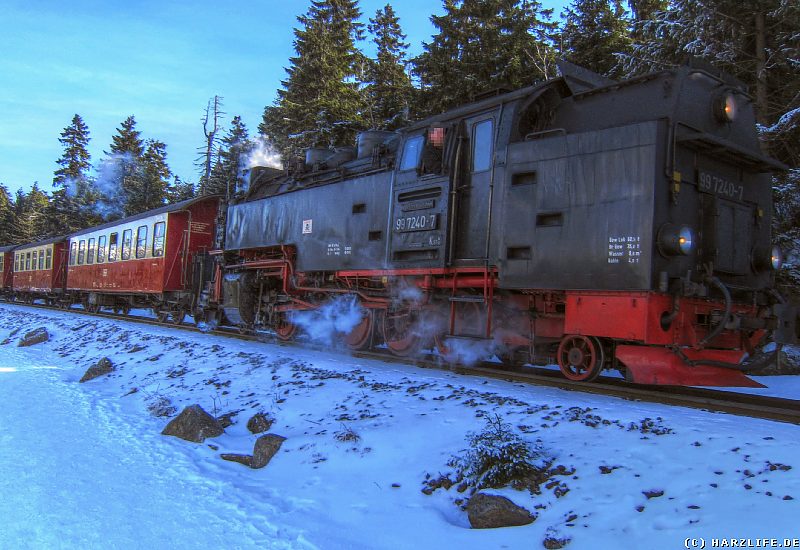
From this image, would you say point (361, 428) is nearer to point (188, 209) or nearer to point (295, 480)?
point (295, 480)

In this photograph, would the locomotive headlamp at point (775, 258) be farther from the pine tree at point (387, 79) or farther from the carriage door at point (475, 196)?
the pine tree at point (387, 79)

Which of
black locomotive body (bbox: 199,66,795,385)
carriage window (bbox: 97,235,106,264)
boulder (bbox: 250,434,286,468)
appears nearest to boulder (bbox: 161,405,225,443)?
boulder (bbox: 250,434,286,468)

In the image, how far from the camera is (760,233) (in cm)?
664

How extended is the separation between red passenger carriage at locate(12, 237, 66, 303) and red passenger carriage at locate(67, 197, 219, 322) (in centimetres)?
608

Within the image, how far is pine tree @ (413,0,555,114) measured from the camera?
17.6 metres

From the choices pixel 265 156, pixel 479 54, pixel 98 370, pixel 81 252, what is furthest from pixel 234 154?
pixel 98 370

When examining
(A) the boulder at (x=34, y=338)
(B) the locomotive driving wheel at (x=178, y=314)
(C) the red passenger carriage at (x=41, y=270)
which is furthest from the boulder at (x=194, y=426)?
(C) the red passenger carriage at (x=41, y=270)

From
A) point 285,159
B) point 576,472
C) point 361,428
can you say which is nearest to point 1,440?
point 361,428

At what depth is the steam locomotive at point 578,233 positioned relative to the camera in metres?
5.32

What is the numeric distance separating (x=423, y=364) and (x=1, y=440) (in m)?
5.01

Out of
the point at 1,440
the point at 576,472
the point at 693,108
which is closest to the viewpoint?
the point at 576,472

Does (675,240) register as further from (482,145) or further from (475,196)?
(482,145)

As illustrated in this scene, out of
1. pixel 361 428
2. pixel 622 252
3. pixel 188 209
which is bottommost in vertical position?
pixel 361 428

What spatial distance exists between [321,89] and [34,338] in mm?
16737
